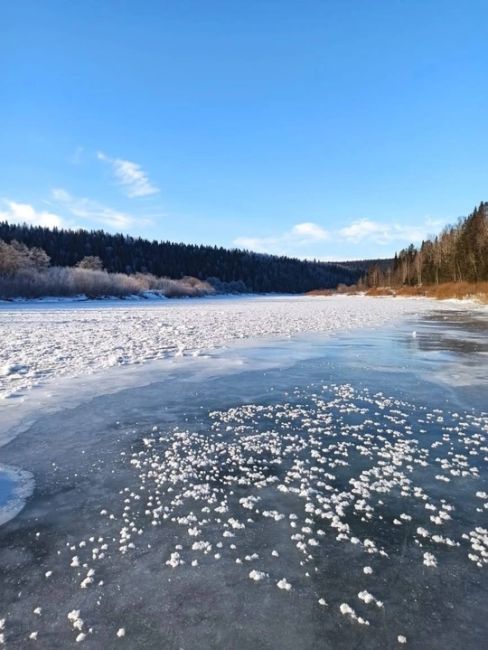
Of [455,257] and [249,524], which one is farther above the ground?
[455,257]

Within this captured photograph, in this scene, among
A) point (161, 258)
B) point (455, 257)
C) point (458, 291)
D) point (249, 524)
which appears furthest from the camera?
point (161, 258)

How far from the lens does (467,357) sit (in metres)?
11.4

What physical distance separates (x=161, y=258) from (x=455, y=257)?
99.0 m

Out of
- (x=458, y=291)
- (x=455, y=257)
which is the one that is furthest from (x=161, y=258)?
(x=458, y=291)

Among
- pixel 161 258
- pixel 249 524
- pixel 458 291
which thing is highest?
pixel 161 258

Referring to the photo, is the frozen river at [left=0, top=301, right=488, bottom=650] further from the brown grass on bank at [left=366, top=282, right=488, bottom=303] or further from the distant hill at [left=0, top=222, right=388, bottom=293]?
the distant hill at [left=0, top=222, right=388, bottom=293]

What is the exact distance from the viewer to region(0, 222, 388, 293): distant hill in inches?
4727

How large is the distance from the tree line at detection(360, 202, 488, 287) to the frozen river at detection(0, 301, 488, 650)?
2260 inches

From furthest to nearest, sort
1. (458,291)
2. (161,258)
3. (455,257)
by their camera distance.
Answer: (161,258) < (455,257) < (458,291)

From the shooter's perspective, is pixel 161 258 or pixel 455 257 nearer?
pixel 455 257

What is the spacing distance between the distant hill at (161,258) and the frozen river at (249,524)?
108m

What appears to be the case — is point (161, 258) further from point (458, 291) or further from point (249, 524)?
point (249, 524)

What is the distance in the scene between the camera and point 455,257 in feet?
217

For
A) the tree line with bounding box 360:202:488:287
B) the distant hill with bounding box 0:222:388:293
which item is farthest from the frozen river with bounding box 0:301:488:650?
the distant hill with bounding box 0:222:388:293
